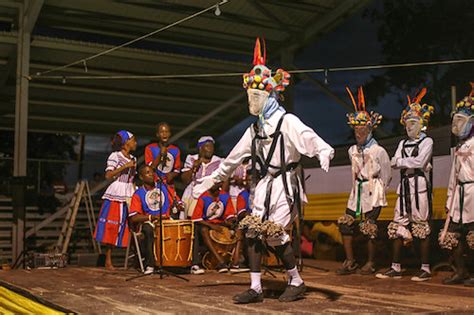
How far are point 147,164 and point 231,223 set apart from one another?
1.28 meters

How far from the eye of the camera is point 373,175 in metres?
6.91

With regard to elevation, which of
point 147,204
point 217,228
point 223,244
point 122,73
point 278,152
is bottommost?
point 223,244

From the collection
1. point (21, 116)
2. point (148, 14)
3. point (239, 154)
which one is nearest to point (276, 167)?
point (239, 154)

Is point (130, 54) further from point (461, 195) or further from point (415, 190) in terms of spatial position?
point (461, 195)

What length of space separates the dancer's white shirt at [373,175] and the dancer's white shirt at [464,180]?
0.88 metres

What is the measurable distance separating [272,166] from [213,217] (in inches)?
107

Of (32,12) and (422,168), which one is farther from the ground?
(32,12)

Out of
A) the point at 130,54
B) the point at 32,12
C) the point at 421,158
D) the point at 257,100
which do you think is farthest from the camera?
the point at 130,54

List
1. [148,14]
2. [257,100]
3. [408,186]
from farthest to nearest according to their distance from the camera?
[148,14], [408,186], [257,100]

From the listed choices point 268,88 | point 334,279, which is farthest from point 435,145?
point 268,88

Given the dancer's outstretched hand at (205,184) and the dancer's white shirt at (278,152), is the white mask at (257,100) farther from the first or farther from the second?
the dancer's outstretched hand at (205,184)

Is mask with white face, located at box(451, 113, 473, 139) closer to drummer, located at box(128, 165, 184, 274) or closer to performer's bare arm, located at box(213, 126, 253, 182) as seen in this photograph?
performer's bare arm, located at box(213, 126, 253, 182)

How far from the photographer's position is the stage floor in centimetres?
451

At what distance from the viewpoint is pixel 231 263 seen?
762 centimetres
